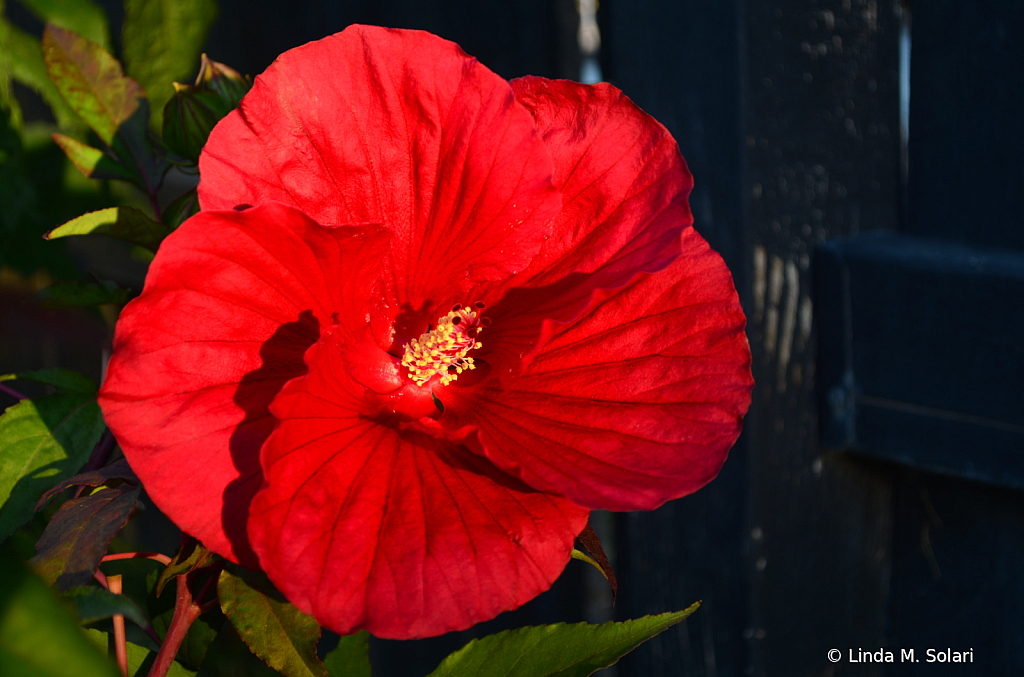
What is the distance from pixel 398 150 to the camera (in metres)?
0.39

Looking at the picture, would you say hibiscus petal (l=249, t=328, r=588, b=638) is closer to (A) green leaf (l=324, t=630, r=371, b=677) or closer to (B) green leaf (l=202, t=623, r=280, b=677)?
(A) green leaf (l=324, t=630, r=371, b=677)

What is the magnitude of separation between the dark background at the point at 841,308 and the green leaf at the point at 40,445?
1.84 ft

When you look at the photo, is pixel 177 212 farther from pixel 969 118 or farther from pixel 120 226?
pixel 969 118

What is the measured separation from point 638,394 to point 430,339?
13cm

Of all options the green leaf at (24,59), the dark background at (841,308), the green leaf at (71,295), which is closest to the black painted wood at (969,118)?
the dark background at (841,308)

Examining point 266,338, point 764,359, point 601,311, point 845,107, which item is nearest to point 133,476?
point 266,338

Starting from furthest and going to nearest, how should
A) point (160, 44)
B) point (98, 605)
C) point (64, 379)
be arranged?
point (160, 44), point (64, 379), point (98, 605)

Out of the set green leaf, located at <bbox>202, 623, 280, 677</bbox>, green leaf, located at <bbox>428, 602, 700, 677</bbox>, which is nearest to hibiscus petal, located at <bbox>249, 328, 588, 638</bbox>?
green leaf, located at <bbox>428, 602, 700, 677</bbox>

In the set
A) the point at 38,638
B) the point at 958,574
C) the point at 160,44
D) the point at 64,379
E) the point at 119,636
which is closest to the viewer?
the point at 38,638

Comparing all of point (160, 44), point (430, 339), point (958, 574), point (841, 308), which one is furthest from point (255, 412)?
point (958, 574)

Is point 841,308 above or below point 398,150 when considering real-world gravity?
below

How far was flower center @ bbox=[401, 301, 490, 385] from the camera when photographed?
449mm

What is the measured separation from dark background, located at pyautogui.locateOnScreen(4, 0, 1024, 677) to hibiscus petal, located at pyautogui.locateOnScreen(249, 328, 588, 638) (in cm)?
50

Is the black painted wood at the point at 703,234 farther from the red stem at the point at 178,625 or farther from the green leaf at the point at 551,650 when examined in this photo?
the red stem at the point at 178,625
